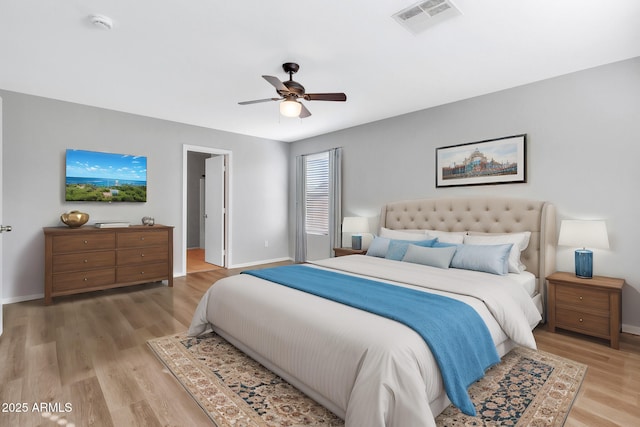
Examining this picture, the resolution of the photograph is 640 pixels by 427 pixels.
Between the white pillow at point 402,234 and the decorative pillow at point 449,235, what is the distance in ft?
0.47

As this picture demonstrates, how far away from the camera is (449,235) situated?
3801 millimetres

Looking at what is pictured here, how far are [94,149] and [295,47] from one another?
3369 millimetres

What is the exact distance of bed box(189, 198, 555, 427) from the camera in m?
1.52

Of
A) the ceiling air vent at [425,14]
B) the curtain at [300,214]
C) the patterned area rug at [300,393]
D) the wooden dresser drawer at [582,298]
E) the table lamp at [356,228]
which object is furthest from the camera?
the curtain at [300,214]

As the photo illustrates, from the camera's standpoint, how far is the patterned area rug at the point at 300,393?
1807 millimetres

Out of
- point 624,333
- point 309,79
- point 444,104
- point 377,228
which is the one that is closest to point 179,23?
point 309,79

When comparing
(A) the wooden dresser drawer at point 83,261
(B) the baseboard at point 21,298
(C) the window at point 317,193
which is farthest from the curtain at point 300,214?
(B) the baseboard at point 21,298

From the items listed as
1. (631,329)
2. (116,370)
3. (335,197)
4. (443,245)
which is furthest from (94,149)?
(631,329)

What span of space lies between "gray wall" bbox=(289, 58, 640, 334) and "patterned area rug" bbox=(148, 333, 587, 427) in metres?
1.46

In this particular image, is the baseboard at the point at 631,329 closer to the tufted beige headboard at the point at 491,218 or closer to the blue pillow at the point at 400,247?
the tufted beige headboard at the point at 491,218

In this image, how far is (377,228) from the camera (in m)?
5.10

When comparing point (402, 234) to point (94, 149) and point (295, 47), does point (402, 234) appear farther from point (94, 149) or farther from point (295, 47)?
point (94, 149)

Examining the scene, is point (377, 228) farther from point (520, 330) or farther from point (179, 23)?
point (179, 23)

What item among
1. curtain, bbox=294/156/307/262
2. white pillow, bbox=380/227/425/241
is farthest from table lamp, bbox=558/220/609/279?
curtain, bbox=294/156/307/262
